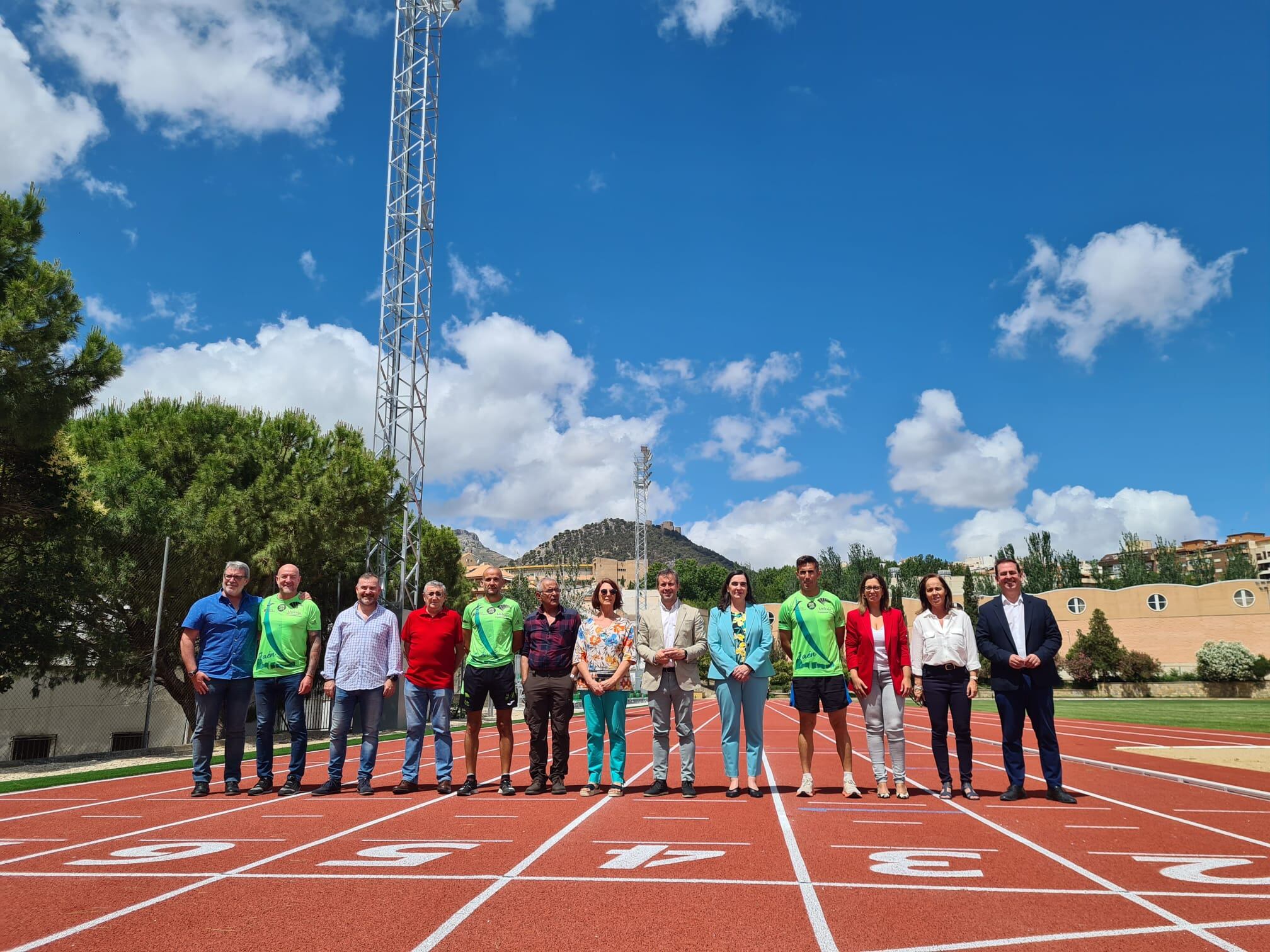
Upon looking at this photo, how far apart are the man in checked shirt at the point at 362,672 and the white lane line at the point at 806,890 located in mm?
3703

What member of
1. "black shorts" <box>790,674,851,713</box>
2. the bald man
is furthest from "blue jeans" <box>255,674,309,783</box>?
"black shorts" <box>790,674,851,713</box>

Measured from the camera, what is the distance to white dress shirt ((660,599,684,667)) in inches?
310

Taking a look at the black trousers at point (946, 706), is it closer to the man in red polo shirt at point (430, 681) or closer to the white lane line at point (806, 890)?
the white lane line at point (806, 890)

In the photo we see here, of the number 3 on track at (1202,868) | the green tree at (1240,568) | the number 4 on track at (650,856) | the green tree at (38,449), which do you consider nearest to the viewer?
the number 3 on track at (1202,868)

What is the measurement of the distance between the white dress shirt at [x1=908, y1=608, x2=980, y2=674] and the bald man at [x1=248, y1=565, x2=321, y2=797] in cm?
542

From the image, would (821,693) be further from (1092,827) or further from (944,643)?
(1092,827)

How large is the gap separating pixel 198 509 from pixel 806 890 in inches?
687

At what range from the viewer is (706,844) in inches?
219

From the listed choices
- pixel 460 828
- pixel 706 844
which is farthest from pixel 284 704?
pixel 706 844

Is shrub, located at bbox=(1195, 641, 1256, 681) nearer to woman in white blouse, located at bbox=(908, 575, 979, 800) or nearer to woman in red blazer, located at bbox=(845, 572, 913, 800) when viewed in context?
woman in white blouse, located at bbox=(908, 575, 979, 800)

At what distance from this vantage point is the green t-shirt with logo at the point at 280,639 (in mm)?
8266

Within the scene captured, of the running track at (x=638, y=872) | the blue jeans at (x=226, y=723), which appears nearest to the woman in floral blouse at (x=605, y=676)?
the running track at (x=638, y=872)

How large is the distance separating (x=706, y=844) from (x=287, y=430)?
63.7 feet

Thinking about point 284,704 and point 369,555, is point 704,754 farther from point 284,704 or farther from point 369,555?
point 369,555
